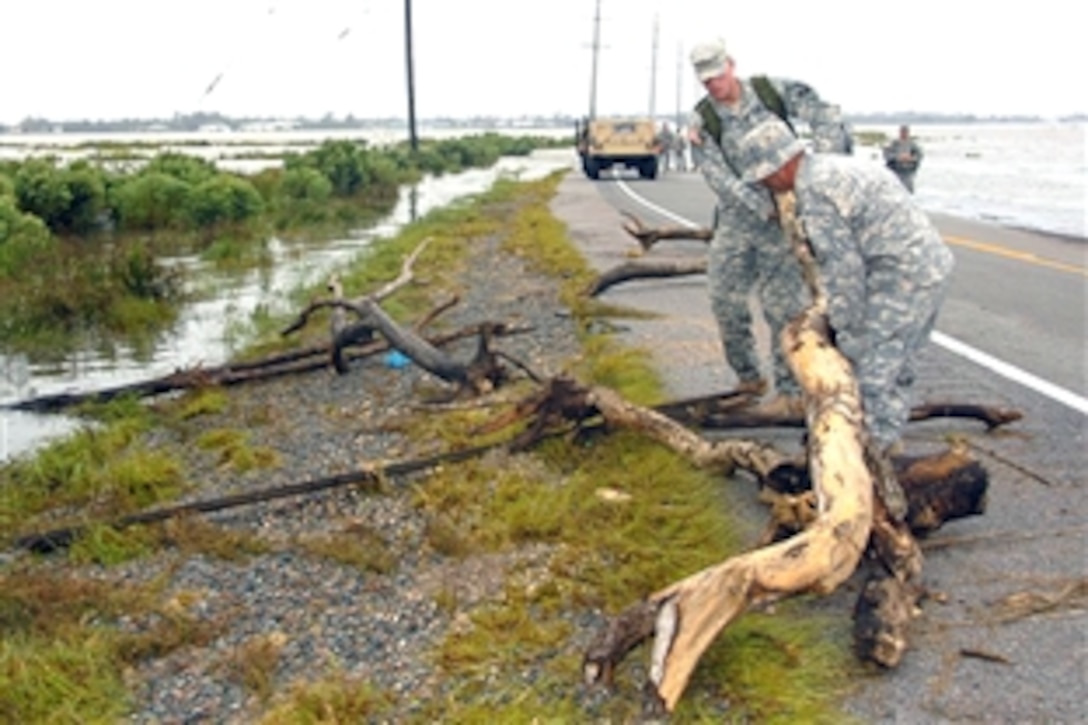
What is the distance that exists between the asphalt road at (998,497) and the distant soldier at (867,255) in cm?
69

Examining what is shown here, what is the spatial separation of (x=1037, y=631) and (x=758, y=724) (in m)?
1.10

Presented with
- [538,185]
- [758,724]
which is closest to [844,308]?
[758,724]

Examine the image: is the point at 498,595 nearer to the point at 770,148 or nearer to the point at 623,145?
the point at 770,148

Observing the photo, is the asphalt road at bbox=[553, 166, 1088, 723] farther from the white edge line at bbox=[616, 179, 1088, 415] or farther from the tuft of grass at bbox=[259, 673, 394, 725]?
the tuft of grass at bbox=[259, 673, 394, 725]

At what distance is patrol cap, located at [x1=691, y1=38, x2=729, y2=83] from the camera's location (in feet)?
16.4

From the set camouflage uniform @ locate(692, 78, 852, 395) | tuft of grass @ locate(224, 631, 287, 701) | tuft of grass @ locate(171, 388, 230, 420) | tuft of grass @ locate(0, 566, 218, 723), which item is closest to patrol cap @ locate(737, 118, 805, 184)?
camouflage uniform @ locate(692, 78, 852, 395)

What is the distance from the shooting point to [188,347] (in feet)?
36.6

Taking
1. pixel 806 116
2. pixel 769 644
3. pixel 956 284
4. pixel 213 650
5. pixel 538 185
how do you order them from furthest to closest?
pixel 538 185
pixel 956 284
pixel 806 116
pixel 213 650
pixel 769 644

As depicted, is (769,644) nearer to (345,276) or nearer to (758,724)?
(758,724)

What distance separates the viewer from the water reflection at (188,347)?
8352 millimetres

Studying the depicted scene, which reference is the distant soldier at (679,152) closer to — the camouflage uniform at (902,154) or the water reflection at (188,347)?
the camouflage uniform at (902,154)

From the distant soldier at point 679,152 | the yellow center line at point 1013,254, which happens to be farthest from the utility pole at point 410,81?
the yellow center line at point 1013,254

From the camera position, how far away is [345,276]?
14680 millimetres

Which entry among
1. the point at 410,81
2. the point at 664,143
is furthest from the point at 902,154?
the point at 410,81
